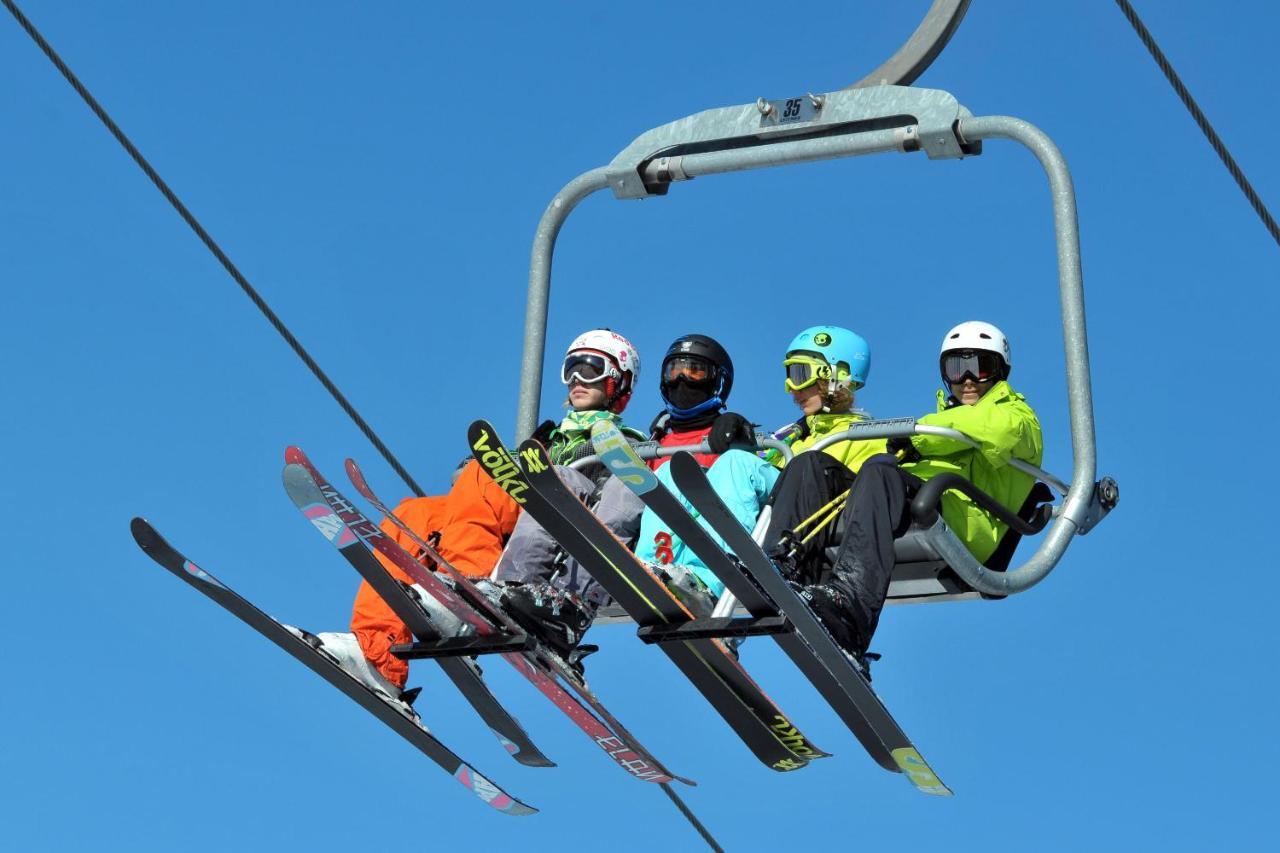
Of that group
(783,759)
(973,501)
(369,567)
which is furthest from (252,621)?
(973,501)

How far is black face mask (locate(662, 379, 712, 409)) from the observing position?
11.2m

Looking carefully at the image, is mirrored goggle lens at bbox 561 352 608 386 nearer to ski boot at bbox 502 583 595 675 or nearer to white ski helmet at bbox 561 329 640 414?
white ski helmet at bbox 561 329 640 414

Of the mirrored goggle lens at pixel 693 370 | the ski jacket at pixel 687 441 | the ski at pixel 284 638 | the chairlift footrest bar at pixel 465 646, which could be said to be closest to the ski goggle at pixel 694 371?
the mirrored goggle lens at pixel 693 370

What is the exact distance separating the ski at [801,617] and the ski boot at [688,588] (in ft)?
1.13

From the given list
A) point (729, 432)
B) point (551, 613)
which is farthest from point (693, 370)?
point (551, 613)

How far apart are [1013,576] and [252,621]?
120 inches

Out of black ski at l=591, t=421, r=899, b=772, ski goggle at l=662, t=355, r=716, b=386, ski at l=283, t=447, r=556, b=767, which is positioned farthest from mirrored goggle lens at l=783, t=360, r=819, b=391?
ski at l=283, t=447, r=556, b=767

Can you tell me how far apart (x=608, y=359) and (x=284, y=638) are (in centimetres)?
188

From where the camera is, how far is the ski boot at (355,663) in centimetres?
1058

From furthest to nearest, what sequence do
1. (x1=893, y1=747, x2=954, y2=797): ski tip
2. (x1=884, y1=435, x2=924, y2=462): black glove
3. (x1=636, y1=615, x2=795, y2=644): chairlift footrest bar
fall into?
1. (x1=884, y1=435, x2=924, y2=462): black glove
2. (x1=893, y1=747, x2=954, y2=797): ski tip
3. (x1=636, y1=615, x2=795, y2=644): chairlift footrest bar

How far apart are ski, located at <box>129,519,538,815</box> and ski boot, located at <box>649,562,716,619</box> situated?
4.61 ft

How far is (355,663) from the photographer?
35.0ft

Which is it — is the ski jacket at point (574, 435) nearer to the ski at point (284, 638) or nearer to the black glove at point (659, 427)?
the black glove at point (659, 427)

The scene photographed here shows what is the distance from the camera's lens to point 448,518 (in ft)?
35.0
